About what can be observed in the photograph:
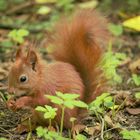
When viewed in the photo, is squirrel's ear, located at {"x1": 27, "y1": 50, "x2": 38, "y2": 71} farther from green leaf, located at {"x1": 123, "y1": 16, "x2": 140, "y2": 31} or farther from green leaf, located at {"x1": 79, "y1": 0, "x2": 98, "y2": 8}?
green leaf, located at {"x1": 79, "y1": 0, "x2": 98, "y2": 8}

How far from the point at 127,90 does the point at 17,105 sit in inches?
47.2

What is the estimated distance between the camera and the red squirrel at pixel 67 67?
134 inches

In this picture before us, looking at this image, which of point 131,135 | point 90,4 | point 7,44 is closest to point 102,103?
point 131,135

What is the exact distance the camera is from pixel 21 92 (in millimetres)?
3393

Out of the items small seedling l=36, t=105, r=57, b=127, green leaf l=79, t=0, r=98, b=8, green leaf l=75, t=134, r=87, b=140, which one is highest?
green leaf l=79, t=0, r=98, b=8

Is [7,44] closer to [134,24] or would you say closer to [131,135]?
[134,24]

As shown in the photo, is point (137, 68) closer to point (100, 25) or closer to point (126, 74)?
point (126, 74)

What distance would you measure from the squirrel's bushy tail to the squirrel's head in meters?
0.30

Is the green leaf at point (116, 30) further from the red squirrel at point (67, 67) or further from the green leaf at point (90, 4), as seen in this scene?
the red squirrel at point (67, 67)

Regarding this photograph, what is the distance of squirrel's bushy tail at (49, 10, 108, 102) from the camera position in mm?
3680

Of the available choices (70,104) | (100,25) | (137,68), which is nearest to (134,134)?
(70,104)

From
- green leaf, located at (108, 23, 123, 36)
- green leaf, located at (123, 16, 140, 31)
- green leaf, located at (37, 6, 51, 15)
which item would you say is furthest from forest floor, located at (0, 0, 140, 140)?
green leaf, located at (37, 6, 51, 15)

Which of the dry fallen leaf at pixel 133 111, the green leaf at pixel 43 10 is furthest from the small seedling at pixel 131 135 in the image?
the green leaf at pixel 43 10

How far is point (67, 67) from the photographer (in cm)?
359
